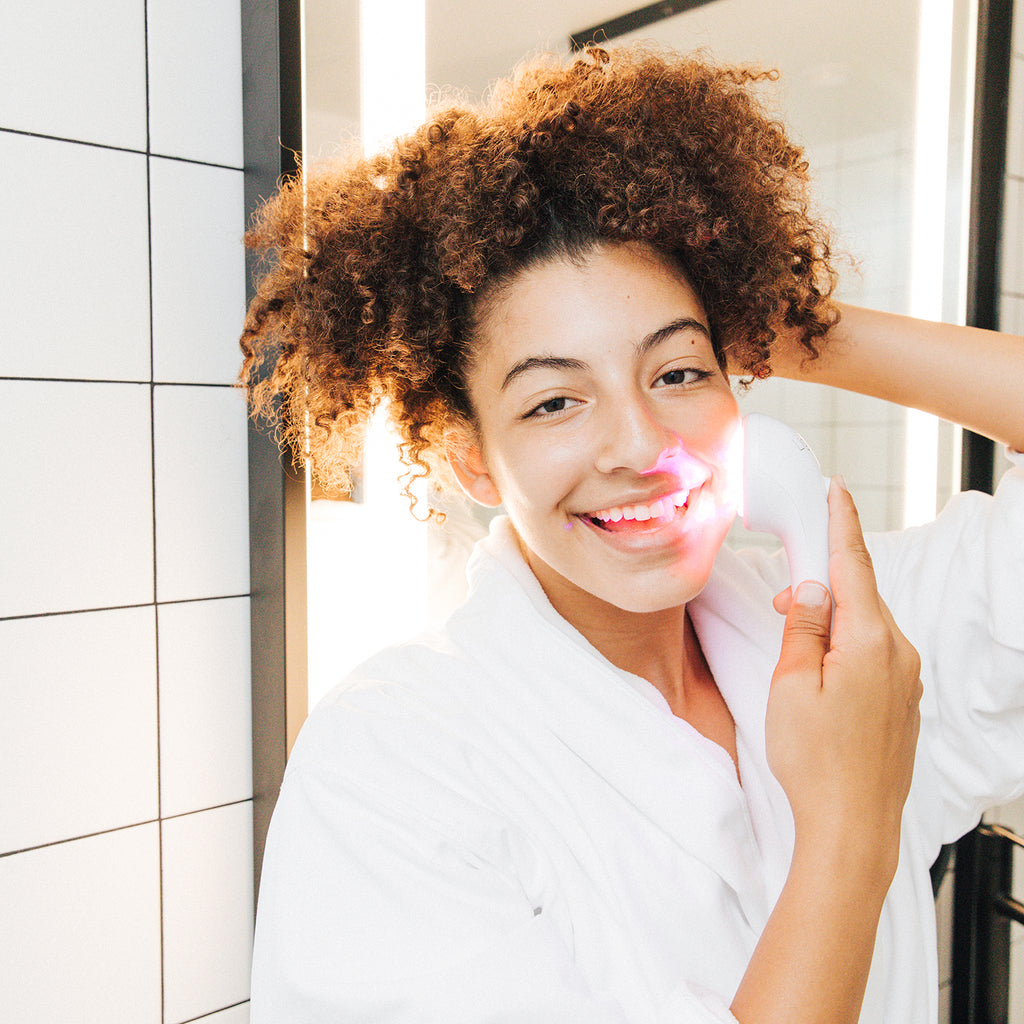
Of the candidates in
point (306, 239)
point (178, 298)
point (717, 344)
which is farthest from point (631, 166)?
point (178, 298)

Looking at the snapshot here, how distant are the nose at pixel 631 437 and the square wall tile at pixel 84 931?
81cm

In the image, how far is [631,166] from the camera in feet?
2.60

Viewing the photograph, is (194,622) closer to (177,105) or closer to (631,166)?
(177,105)

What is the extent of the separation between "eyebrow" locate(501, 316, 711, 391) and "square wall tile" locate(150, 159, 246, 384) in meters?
0.53

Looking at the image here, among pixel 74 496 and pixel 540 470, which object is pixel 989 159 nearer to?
pixel 540 470

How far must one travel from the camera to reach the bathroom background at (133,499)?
1.00 metres

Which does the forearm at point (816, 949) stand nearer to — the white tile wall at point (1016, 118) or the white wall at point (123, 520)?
the white wall at point (123, 520)

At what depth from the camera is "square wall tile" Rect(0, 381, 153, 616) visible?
996 mm

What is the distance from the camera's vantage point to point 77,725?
1.05m

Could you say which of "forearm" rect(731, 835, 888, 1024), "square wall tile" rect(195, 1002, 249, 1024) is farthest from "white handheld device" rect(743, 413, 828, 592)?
"square wall tile" rect(195, 1002, 249, 1024)

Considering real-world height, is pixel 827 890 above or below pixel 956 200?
below

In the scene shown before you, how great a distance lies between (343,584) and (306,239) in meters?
0.48

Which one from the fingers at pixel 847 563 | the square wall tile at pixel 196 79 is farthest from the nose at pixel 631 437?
the square wall tile at pixel 196 79

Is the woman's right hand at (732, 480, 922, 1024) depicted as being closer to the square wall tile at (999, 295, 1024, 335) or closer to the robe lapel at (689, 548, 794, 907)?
the robe lapel at (689, 548, 794, 907)
